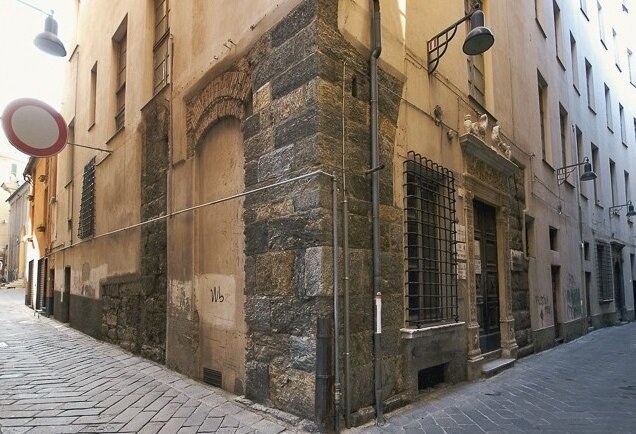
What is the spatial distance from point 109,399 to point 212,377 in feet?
3.58

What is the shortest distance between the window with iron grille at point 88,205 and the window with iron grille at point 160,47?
3516 mm

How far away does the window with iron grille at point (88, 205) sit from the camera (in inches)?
400

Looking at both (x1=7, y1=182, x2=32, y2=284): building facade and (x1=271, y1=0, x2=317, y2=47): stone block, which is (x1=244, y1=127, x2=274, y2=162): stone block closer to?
(x1=271, y1=0, x2=317, y2=47): stone block

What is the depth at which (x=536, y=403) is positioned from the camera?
5.07 m

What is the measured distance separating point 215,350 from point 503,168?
17.7ft

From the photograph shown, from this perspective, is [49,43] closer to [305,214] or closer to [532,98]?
[305,214]

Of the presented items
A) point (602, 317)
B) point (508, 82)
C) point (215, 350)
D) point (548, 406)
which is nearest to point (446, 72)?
point (508, 82)

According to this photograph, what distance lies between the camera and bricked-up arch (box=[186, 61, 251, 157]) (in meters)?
5.22

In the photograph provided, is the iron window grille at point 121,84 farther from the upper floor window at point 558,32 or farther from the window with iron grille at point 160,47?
the upper floor window at point 558,32

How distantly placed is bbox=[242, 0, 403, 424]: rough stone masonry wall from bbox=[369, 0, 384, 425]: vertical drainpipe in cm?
6

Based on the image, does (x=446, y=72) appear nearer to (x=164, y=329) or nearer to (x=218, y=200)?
(x=218, y=200)

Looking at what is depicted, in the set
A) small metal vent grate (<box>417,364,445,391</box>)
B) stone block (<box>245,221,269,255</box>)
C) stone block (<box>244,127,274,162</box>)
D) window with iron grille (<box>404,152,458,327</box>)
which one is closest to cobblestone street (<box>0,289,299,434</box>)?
stone block (<box>245,221,269,255</box>)

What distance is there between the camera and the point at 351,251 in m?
4.32

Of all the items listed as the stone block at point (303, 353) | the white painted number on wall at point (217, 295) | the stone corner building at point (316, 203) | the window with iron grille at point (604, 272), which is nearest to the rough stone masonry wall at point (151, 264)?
the stone corner building at point (316, 203)
